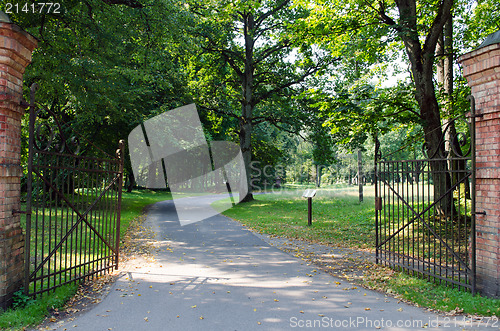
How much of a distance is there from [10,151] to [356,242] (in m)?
8.55

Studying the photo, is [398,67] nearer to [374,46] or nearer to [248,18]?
[374,46]

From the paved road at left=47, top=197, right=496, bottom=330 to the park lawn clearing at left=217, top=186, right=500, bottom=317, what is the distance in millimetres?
343

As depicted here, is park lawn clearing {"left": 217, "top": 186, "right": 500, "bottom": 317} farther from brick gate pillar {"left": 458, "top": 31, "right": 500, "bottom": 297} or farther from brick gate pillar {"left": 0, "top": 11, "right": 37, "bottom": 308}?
brick gate pillar {"left": 0, "top": 11, "right": 37, "bottom": 308}

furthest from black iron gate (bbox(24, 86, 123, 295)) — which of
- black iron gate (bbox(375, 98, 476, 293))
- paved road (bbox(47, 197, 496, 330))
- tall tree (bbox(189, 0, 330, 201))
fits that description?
tall tree (bbox(189, 0, 330, 201))

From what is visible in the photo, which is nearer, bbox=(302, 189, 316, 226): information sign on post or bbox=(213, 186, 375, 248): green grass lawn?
bbox=(213, 186, 375, 248): green grass lawn

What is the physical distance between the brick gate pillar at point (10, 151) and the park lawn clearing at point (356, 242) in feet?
17.5

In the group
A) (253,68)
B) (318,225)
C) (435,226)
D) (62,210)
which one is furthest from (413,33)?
(253,68)

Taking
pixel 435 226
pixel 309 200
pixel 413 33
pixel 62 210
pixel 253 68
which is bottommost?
pixel 435 226

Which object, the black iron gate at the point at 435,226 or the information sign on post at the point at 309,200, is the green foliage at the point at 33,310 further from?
the information sign on post at the point at 309,200

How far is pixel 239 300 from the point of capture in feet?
18.0

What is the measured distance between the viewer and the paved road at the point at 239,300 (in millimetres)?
4594

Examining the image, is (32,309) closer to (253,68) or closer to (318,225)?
(318,225)

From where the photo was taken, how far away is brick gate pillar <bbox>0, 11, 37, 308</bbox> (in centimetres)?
470

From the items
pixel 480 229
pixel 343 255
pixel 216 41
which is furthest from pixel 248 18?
pixel 480 229
